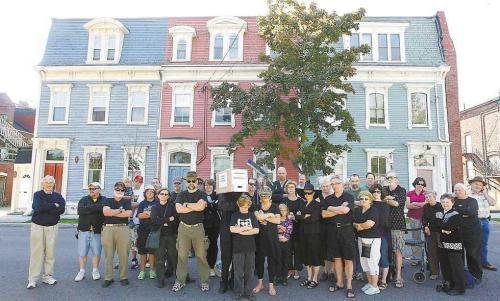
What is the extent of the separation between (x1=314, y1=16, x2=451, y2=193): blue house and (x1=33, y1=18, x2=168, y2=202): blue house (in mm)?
10496

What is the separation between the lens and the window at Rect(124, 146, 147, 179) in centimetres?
1911

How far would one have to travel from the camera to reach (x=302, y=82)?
560 inches

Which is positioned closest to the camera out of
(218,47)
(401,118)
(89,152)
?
(401,118)

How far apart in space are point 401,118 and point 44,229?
1748cm

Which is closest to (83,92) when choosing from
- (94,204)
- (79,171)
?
(79,171)

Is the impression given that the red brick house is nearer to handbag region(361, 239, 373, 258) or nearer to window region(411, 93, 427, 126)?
window region(411, 93, 427, 126)

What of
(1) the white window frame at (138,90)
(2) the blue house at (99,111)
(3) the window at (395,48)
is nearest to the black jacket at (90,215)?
(2) the blue house at (99,111)

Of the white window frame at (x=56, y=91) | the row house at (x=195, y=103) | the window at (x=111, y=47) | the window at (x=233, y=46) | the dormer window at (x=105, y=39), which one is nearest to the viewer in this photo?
the row house at (x=195, y=103)

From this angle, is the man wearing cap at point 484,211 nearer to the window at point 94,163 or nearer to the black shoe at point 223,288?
the black shoe at point 223,288

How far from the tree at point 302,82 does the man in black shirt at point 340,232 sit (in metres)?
8.00

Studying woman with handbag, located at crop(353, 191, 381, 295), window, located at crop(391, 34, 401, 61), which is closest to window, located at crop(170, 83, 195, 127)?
window, located at crop(391, 34, 401, 61)

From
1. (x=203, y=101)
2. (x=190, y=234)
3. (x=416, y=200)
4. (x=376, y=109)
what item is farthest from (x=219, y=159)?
(x=190, y=234)

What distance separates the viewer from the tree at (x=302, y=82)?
1438 cm

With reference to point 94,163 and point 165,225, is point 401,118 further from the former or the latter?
point 94,163
